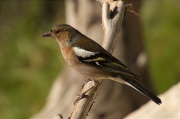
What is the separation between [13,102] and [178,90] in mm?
3468

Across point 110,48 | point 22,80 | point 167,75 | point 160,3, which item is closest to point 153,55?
point 167,75

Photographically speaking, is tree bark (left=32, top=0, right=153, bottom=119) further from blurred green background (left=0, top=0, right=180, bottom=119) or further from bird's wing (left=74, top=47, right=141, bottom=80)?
bird's wing (left=74, top=47, right=141, bottom=80)

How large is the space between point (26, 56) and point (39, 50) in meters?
0.30

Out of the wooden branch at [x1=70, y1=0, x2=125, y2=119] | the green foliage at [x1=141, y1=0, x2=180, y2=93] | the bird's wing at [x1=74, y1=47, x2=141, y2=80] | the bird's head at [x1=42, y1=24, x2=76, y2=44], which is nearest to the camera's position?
the wooden branch at [x1=70, y1=0, x2=125, y2=119]

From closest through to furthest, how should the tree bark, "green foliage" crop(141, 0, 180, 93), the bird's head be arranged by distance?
the bird's head < the tree bark < "green foliage" crop(141, 0, 180, 93)

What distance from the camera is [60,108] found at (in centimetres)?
559

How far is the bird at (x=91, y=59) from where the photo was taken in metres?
3.42

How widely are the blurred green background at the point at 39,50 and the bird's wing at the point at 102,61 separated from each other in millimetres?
3044

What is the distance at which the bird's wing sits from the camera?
342 centimetres

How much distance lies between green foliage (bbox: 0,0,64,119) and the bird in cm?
353

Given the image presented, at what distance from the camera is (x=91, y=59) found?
3.52 m

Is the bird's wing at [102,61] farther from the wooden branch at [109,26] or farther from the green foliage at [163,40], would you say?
the green foliage at [163,40]

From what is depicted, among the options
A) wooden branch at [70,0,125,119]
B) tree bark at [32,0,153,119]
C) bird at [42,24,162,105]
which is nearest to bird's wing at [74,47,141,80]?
bird at [42,24,162,105]

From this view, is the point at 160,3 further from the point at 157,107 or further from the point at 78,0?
the point at 157,107
